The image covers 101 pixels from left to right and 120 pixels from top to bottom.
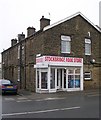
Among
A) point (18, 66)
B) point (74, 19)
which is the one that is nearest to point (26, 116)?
point (74, 19)

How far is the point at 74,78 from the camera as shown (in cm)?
2491

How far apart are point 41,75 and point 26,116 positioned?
43.8ft

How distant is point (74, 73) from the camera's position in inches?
982

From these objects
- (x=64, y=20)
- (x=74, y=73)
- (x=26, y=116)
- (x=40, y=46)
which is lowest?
(x=26, y=116)

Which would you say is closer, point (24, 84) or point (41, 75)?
point (41, 75)

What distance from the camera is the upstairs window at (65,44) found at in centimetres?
2448

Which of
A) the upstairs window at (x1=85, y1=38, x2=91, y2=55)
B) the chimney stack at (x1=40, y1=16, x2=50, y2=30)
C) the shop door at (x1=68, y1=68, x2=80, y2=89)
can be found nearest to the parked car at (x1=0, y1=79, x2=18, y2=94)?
the shop door at (x1=68, y1=68, x2=80, y2=89)

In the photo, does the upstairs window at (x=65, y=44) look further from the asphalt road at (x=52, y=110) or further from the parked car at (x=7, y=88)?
the asphalt road at (x=52, y=110)

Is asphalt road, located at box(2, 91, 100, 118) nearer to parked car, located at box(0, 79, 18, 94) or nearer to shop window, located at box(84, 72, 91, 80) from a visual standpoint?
parked car, located at box(0, 79, 18, 94)

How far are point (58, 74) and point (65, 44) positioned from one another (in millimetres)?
3050

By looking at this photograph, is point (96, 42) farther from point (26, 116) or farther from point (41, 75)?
point (26, 116)

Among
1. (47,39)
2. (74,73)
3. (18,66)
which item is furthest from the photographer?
(18,66)

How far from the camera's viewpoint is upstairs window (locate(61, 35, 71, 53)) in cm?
2448

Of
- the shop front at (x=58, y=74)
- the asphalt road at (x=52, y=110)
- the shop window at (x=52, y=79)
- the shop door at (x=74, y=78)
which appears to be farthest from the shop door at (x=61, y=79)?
the asphalt road at (x=52, y=110)
